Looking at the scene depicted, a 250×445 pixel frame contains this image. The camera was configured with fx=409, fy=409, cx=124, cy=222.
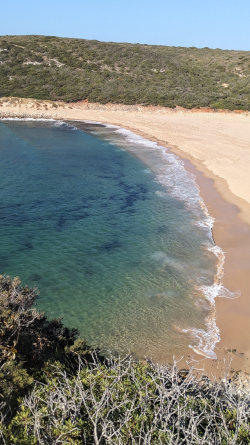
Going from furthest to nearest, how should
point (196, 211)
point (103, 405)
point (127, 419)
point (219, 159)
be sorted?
1. point (219, 159)
2. point (196, 211)
3. point (103, 405)
4. point (127, 419)

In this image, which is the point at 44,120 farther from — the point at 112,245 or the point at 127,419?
the point at 127,419

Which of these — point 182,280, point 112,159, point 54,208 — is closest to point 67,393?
point 182,280

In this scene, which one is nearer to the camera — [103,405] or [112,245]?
[103,405]

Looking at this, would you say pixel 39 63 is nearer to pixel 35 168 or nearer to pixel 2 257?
pixel 35 168

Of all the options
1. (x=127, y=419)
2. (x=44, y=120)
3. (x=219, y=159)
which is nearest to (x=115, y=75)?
(x=44, y=120)

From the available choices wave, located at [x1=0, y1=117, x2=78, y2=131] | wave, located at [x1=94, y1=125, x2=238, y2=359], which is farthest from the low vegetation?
wave, located at [x1=0, y1=117, x2=78, y2=131]
